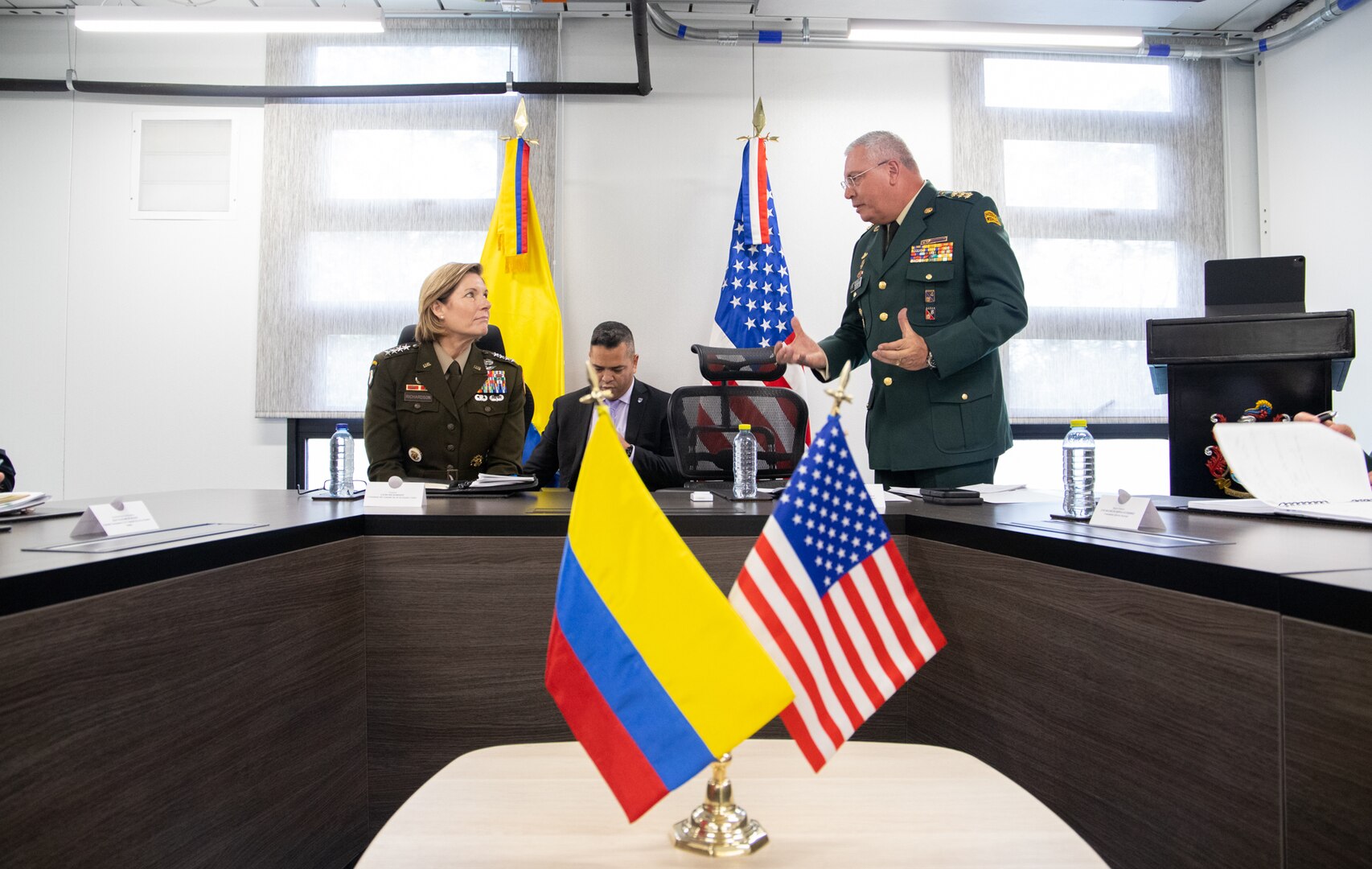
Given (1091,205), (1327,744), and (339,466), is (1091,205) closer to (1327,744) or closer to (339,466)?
(339,466)

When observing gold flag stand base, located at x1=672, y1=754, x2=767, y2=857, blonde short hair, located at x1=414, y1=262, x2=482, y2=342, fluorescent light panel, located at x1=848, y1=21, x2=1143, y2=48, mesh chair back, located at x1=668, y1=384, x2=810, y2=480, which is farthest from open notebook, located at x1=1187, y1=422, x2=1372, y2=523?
fluorescent light panel, located at x1=848, y1=21, x2=1143, y2=48

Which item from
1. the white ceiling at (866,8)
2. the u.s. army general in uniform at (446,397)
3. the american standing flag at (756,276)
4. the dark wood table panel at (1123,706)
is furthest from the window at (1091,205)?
the dark wood table panel at (1123,706)

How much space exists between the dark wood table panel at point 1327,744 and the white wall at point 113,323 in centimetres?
434

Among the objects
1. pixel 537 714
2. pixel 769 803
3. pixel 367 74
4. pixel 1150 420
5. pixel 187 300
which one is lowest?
pixel 537 714

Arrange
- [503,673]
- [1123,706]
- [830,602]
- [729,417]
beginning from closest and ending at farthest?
[830,602] → [1123,706] → [503,673] → [729,417]

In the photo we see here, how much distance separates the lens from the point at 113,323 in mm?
4262

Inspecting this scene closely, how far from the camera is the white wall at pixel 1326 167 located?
3.81 metres

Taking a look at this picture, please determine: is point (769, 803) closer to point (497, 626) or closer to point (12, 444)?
point (497, 626)

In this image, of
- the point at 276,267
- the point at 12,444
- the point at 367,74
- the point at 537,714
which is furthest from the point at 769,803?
the point at 12,444

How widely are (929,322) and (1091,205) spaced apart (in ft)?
8.53

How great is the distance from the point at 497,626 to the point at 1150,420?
391cm

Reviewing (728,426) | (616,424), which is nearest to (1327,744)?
(728,426)

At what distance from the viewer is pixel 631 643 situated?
720mm

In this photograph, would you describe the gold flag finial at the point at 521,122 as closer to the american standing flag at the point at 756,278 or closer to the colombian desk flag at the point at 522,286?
the colombian desk flag at the point at 522,286
